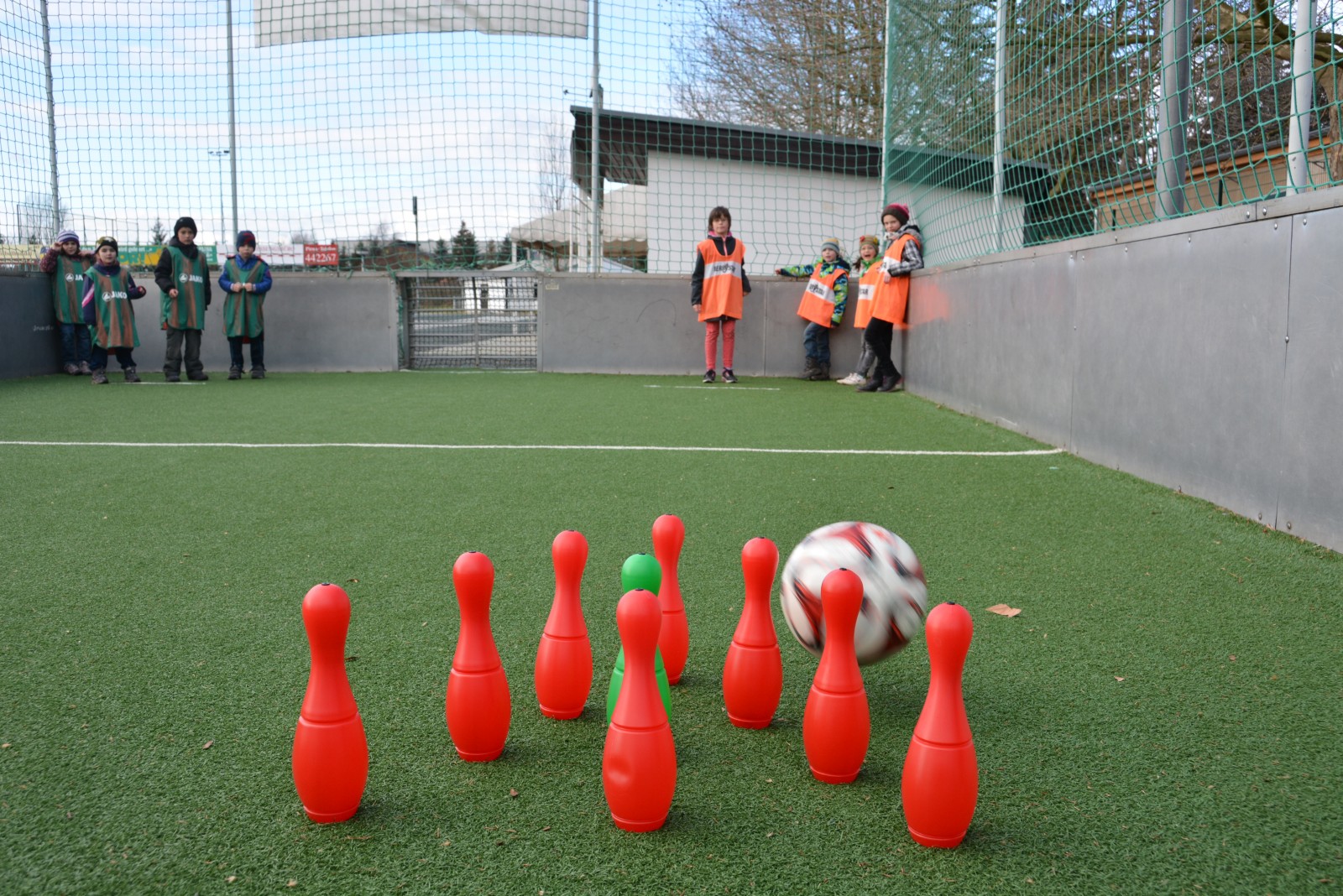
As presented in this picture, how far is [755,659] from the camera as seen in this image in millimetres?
2010

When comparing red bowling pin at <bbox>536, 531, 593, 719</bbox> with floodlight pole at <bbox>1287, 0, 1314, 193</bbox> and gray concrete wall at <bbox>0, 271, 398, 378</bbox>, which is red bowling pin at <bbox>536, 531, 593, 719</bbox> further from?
gray concrete wall at <bbox>0, 271, 398, 378</bbox>

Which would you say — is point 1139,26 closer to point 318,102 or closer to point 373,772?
point 373,772

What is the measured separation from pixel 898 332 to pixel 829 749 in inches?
331

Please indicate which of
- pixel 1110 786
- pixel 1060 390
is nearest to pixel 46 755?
pixel 1110 786

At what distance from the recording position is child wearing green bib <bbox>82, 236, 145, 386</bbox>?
32.6 ft

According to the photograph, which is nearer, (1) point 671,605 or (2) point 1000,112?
(1) point 671,605

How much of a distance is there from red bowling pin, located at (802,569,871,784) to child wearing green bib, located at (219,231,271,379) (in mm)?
10039

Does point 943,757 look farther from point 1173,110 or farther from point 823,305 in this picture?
point 823,305

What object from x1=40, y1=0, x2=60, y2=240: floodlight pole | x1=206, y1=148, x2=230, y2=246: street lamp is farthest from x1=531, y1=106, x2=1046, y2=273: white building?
x1=40, y1=0, x2=60, y2=240: floodlight pole

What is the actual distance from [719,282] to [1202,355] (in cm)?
659

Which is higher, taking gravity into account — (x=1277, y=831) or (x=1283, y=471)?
(x=1283, y=471)

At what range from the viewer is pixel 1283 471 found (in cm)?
353

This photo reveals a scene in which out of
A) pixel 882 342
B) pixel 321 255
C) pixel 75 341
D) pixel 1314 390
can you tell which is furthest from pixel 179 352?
pixel 1314 390

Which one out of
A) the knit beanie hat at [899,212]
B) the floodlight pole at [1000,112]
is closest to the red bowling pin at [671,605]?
the floodlight pole at [1000,112]
